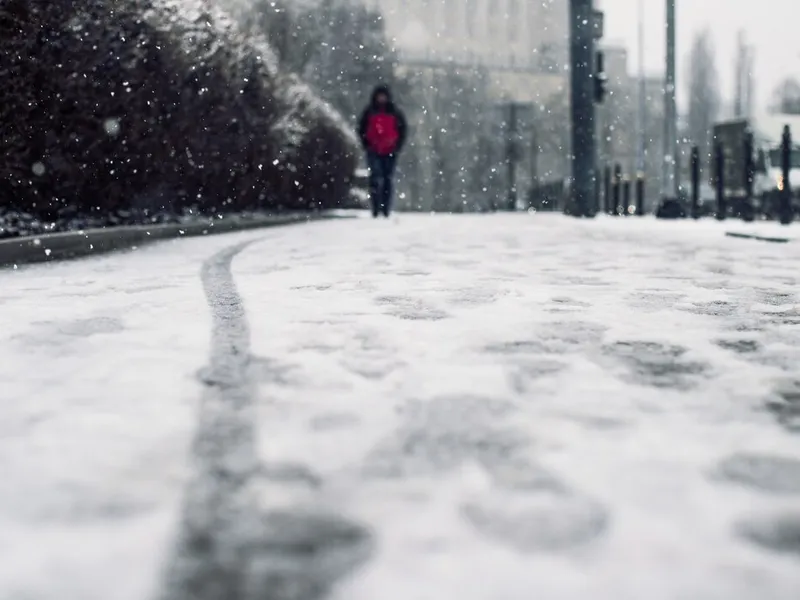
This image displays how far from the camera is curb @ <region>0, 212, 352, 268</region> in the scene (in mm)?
8407

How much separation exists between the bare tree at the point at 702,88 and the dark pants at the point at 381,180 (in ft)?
196

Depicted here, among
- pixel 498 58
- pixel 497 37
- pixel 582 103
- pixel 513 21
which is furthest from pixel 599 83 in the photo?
pixel 513 21

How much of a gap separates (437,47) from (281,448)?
78260mm

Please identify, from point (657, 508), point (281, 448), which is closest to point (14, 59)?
point (281, 448)

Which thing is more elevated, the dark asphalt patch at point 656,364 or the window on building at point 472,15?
the window on building at point 472,15

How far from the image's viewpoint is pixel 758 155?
3459cm

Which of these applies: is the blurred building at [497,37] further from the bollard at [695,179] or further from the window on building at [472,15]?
the bollard at [695,179]

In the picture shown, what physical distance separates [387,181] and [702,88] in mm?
66795

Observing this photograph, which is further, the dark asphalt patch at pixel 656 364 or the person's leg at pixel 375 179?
the person's leg at pixel 375 179

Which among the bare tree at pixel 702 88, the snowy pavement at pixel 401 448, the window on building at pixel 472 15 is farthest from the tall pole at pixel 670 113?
the window on building at pixel 472 15

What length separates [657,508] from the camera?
2229mm

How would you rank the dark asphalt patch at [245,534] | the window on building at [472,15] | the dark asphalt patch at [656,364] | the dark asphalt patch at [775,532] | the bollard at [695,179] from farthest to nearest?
the window on building at [472,15] → the bollard at [695,179] → the dark asphalt patch at [656,364] → the dark asphalt patch at [775,532] → the dark asphalt patch at [245,534]

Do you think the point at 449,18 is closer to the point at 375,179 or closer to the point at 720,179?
the point at 375,179

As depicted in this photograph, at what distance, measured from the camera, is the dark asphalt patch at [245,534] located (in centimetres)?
181
